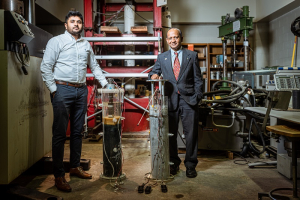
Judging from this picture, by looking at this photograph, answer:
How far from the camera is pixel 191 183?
2432mm

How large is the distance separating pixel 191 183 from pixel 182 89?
0.92m

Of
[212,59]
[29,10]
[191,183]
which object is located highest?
[212,59]

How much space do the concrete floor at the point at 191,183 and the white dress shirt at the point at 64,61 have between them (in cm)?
96

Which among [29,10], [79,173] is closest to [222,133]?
[79,173]

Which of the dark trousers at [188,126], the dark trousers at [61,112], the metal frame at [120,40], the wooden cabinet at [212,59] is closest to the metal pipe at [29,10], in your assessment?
the dark trousers at [61,112]

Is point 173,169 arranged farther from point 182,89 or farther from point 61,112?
point 61,112

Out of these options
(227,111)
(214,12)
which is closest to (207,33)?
(214,12)

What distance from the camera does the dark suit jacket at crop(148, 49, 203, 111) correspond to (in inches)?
99.8

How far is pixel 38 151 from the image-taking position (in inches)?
102

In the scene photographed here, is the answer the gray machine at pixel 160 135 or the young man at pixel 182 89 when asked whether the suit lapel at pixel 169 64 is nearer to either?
Answer: the young man at pixel 182 89

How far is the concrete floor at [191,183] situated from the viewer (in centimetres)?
217

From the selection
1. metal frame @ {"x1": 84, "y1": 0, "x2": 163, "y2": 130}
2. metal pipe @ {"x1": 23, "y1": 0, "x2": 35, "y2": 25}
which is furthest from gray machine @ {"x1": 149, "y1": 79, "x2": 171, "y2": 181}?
metal frame @ {"x1": 84, "y1": 0, "x2": 163, "y2": 130}

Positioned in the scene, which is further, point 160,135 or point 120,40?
point 120,40

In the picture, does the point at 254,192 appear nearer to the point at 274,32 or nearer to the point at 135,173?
the point at 135,173
